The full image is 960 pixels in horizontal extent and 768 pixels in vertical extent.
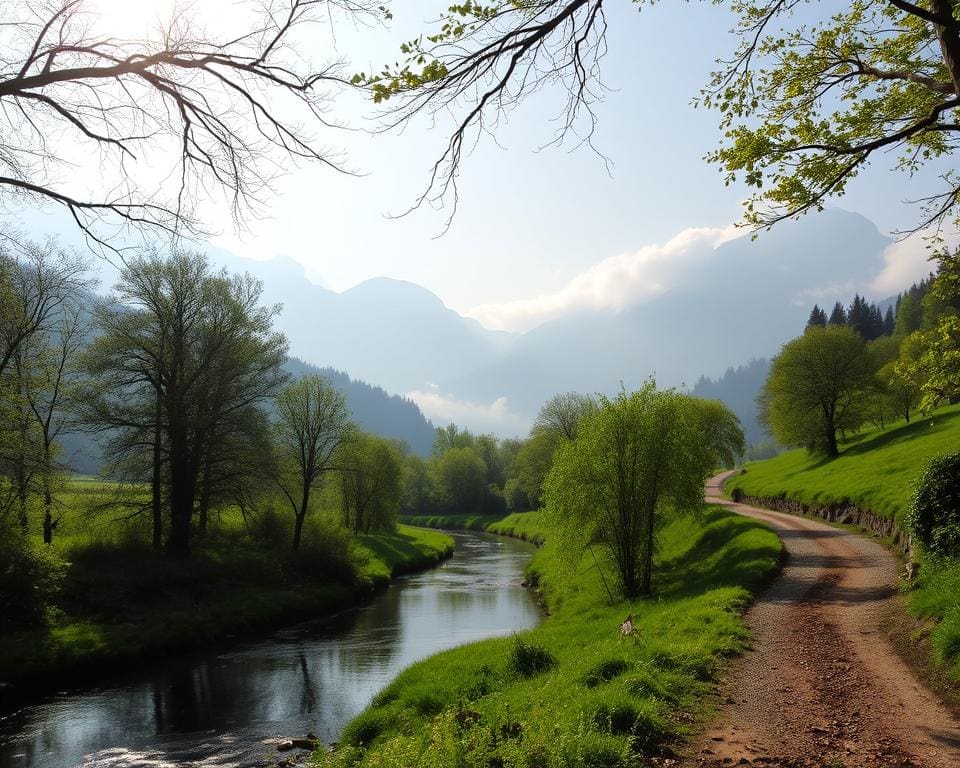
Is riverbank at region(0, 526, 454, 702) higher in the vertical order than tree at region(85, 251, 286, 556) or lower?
lower

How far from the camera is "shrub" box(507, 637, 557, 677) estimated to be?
1555 centimetres

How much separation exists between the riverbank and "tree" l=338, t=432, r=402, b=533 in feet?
54.5

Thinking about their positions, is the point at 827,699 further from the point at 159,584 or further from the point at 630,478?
the point at 159,584

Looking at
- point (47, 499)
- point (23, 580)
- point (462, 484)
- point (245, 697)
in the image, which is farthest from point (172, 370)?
point (462, 484)

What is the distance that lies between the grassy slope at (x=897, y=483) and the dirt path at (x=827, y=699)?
940 mm

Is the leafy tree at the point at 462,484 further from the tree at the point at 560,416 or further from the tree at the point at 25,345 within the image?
the tree at the point at 25,345

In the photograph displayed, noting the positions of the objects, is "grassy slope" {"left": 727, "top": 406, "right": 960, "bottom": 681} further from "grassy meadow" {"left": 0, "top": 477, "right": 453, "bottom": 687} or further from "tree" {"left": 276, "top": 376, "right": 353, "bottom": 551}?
"tree" {"left": 276, "top": 376, "right": 353, "bottom": 551}

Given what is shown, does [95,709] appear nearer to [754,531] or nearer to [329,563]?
[329,563]

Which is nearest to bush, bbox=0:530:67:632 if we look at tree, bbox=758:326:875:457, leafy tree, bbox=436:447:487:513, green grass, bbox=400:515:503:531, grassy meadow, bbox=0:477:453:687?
grassy meadow, bbox=0:477:453:687

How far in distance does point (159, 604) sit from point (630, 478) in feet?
71.1

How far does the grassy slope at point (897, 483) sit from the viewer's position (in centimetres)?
1111

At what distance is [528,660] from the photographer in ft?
52.3

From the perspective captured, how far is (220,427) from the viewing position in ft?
112

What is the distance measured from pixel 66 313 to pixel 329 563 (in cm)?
2025
